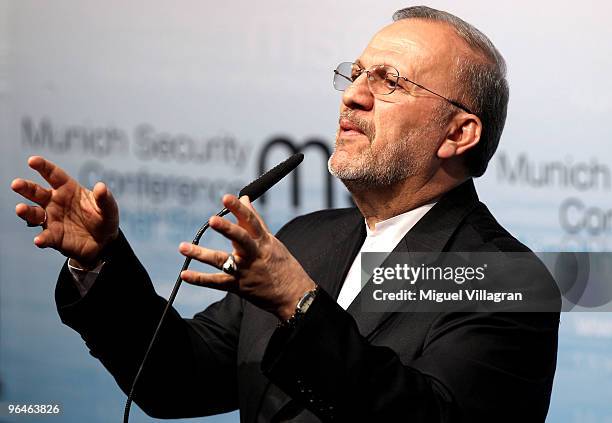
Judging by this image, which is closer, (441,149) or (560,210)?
(441,149)

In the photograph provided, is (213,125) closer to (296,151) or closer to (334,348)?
(296,151)

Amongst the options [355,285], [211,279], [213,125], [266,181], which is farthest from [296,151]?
[211,279]

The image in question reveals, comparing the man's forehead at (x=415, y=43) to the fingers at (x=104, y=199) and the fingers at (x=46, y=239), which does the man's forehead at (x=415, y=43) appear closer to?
the fingers at (x=104, y=199)

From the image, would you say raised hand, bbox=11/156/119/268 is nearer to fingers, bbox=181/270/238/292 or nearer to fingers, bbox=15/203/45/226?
fingers, bbox=15/203/45/226

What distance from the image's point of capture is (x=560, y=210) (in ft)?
10.6

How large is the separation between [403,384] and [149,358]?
0.64 metres

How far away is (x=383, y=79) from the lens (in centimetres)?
231

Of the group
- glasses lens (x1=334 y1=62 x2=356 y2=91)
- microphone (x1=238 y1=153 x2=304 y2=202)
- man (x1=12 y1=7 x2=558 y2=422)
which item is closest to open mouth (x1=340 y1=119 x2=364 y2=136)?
man (x1=12 y1=7 x2=558 y2=422)

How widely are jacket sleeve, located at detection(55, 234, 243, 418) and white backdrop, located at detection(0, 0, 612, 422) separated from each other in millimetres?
1230

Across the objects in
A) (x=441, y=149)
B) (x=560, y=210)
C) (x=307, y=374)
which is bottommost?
(x=560, y=210)

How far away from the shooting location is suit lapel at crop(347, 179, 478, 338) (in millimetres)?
2082

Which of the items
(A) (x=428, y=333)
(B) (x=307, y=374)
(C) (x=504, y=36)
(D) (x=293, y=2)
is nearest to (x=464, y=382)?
(A) (x=428, y=333)

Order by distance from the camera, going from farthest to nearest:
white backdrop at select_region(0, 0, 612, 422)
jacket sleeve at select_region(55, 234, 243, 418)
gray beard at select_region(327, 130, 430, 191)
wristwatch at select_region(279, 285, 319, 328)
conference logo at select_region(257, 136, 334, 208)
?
conference logo at select_region(257, 136, 334, 208) < white backdrop at select_region(0, 0, 612, 422) < gray beard at select_region(327, 130, 430, 191) < jacket sleeve at select_region(55, 234, 243, 418) < wristwatch at select_region(279, 285, 319, 328)

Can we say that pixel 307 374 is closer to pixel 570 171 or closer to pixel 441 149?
pixel 441 149
